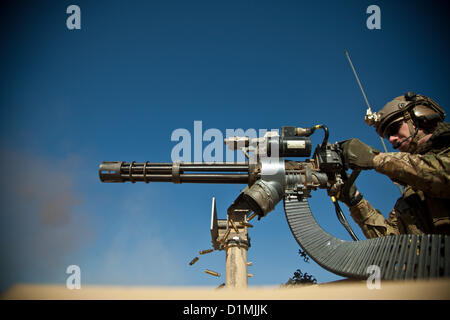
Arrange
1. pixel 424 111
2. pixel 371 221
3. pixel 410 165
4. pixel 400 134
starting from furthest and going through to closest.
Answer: pixel 371 221, pixel 400 134, pixel 424 111, pixel 410 165

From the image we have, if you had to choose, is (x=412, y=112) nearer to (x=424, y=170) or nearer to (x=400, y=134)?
(x=400, y=134)

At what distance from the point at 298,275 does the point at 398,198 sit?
14475 mm

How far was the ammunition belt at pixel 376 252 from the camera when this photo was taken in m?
2.67

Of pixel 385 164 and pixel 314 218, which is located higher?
pixel 385 164

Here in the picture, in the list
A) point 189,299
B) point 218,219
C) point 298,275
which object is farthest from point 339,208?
point 298,275

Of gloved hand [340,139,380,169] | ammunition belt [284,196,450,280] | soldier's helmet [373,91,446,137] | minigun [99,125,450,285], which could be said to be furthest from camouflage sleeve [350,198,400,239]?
soldier's helmet [373,91,446,137]

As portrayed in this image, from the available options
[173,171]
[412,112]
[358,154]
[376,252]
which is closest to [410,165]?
[358,154]

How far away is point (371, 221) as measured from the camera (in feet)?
15.2

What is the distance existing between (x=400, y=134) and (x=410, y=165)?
1.11m

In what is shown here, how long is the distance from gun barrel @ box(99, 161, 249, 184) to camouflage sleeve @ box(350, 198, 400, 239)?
6.30 ft

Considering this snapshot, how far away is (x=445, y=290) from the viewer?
156 cm
